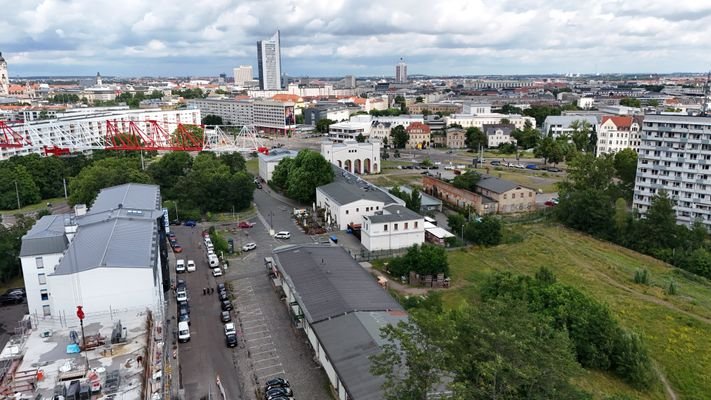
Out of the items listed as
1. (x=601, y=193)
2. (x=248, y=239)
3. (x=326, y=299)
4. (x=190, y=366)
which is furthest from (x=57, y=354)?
(x=601, y=193)

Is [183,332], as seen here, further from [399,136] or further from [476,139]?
[476,139]

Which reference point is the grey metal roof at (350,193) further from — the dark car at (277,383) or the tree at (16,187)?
the tree at (16,187)

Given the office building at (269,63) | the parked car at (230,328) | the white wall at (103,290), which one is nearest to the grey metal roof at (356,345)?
the parked car at (230,328)

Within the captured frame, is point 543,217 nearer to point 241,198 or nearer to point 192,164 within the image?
point 241,198

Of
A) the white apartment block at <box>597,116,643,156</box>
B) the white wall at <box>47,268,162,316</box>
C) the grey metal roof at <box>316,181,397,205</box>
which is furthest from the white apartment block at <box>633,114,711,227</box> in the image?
the white wall at <box>47,268,162,316</box>

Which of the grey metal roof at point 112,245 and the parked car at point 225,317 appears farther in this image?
the parked car at point 225,317

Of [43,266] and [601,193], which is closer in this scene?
[43,266]
